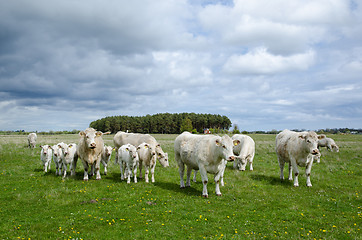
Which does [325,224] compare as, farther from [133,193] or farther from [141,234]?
[133,193]

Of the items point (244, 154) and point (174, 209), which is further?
point (244, 154)

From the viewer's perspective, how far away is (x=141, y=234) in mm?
7590

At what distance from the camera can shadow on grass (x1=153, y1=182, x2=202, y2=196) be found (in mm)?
12281

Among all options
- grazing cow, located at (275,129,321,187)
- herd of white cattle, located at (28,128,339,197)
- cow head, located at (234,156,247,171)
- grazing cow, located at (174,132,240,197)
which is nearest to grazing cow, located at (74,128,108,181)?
herd of white cattle, located at (28,128,339,197)

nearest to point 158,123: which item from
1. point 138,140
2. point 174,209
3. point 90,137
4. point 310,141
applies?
point 138,140

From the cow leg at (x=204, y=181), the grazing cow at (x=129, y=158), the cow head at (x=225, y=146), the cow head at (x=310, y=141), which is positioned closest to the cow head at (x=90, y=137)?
the grazing cow at (x=129, y=158)

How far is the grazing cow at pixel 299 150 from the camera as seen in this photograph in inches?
521

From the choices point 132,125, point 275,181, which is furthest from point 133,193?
point 132,125

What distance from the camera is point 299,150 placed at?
46.1 ft

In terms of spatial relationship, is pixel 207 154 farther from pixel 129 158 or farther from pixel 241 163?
pixel 241 163

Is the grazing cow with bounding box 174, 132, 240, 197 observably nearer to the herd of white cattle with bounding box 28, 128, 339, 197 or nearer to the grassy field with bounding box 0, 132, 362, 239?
the herd of white cattle with bounding box 28, 128, 339, 197

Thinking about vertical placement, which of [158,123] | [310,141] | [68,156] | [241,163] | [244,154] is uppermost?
[158,123]

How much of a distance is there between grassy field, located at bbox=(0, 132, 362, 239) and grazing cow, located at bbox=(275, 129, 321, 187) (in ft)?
4.05

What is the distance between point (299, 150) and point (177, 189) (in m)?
7.71
